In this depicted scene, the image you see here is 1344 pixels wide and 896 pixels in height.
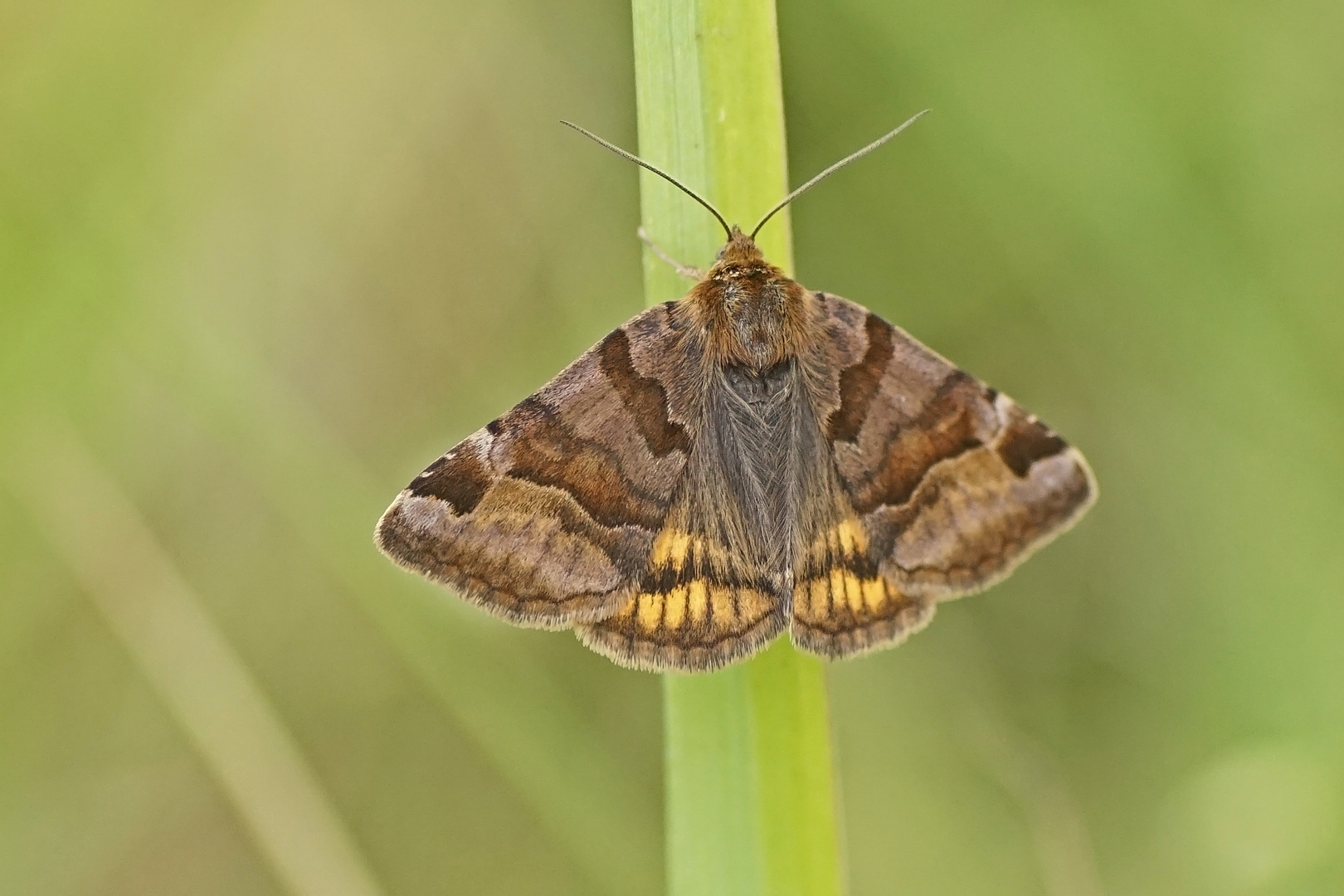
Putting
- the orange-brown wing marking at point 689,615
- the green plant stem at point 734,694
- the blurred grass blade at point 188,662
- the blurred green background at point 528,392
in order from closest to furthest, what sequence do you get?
1. the green plant stem at point 734,694
2. the orange-brown wing marking at point 689,615
3. the blurred grass blade at point 188,662
4. the blurred green background at point 528,392

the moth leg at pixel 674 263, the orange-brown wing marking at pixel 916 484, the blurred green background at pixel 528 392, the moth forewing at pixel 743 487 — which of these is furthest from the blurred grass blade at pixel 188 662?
the moth leg at pixel 674 263

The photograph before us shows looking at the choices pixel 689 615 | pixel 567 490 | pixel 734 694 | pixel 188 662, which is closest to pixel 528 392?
pixel 567 490

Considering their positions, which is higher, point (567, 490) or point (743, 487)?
point (567, 490)

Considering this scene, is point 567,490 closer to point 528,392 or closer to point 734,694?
point 734,694

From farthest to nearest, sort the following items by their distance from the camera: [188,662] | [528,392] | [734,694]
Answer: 1. [528,392]
2. [188,662]
3. [734,694]

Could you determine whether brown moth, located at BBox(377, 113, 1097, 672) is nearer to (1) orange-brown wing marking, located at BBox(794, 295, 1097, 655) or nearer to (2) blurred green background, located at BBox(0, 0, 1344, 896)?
(1) orange-brown wing marking, located at BBox(794, 295, 1097, 655)

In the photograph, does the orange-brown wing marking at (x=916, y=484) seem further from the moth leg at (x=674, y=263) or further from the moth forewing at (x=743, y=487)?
the moth leg at (x=674, y=263)

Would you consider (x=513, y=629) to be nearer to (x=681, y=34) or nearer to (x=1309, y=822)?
(x=681, y=34)

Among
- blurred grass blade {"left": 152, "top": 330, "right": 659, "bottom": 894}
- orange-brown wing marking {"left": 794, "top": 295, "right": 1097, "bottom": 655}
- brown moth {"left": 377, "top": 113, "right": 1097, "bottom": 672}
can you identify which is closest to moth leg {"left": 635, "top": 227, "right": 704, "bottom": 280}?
A: brown moth {"left": 377, "top": 113, "right": 1097, "bottom": 672}
